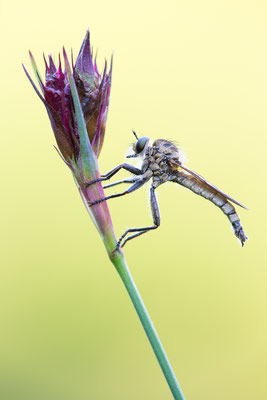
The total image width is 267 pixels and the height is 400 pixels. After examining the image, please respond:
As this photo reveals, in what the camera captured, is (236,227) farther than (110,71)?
Yes

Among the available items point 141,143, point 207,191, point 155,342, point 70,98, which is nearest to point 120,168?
point 141,143

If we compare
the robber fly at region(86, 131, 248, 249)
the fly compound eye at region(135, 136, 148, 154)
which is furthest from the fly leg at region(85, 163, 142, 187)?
the fly compound eye at region(135, 136, 148, 154)

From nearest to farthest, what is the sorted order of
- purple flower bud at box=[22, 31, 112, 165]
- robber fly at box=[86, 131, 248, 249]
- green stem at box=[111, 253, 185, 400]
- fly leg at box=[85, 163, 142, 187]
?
green stem at box=[111, 253, 185, 400] < purple flower bud at box=[22, 31, 112, 165] < fly leg at box=[85, 163, 142, 187] < robber fly at box=[86, 131, 248, 249]

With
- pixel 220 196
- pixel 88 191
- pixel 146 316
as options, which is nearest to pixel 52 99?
pixel 88 191

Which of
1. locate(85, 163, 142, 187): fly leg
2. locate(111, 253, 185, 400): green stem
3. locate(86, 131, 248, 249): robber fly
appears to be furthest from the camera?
locate(86, 131, 248, 249): robber fly

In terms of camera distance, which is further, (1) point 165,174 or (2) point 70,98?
(1) point 165,174

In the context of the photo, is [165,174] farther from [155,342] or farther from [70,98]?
[155,342]

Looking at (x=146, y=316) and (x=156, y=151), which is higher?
(x=156, y=151)

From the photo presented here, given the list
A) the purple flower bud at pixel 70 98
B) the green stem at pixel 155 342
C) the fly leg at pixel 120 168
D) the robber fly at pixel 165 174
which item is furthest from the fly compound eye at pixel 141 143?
the green stem at pixel 155 342

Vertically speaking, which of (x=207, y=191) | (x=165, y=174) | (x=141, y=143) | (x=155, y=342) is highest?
(x=141, y=143)

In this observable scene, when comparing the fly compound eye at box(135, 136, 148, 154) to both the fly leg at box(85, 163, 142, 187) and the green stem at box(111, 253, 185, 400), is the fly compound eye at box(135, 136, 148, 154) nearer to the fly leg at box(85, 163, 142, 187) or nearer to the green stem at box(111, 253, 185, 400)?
the fly leg at box(85, 163, 142, 187)

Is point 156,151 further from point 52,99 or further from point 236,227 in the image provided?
point 52,99
